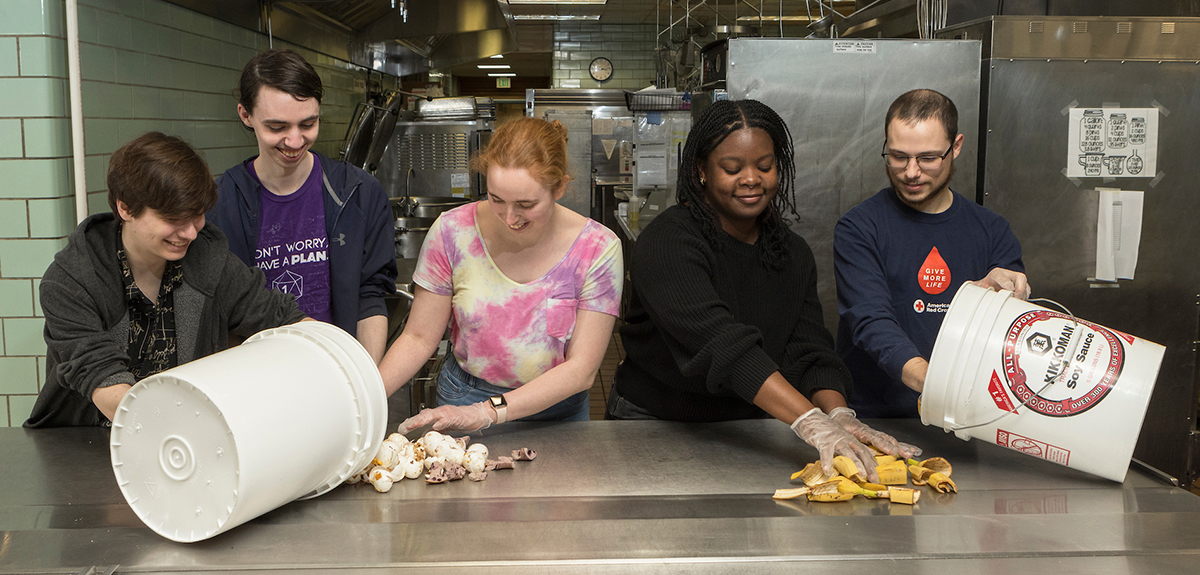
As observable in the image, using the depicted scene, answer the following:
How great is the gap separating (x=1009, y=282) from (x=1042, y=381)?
376 millimetres

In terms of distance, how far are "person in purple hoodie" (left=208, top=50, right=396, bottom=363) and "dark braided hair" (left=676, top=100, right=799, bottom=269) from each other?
2.47 feet

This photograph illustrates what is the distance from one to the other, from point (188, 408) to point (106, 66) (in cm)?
197

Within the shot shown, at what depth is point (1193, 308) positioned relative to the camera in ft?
8.79

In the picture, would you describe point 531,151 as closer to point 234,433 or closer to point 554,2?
point 234,433

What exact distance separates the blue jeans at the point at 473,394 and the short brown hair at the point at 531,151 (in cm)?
50

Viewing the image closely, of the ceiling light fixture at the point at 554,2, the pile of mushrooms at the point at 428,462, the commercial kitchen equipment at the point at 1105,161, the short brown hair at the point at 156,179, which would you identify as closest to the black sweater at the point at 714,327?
the pile of mushrooms at the point at 428,462

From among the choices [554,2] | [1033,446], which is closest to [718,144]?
[1033,446]

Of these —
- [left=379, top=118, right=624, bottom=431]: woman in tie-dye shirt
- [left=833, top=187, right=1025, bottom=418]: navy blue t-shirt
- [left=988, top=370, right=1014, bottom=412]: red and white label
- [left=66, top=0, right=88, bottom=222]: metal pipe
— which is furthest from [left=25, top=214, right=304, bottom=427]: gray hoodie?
[left=988, top=370, right=1014, bottom=412]: red and white label

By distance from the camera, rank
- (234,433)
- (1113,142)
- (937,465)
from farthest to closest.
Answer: (1113,142), (937,465), (234,433)

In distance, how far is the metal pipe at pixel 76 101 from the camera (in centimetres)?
241

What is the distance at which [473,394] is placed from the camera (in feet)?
6.16

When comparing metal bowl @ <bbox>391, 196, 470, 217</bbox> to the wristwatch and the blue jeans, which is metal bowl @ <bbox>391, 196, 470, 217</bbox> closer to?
the blue jeans

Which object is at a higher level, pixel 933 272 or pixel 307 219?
pixel 307 219

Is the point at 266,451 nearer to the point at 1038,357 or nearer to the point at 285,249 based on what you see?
the point at 285,249
